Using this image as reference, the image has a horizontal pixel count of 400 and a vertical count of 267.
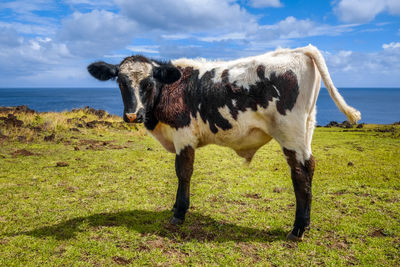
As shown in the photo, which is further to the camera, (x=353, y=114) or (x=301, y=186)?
(x=301, y=186)

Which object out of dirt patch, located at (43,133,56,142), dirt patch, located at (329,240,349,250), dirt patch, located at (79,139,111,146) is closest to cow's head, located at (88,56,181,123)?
dirt patch, located at (329,240,349,250)

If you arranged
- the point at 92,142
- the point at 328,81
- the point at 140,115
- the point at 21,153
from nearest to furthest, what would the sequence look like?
the point at 328,81 < the point at 140,115 < the point at 21,153 < the point at 92,142

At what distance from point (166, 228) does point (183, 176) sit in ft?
3.51

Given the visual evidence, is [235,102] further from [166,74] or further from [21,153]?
[21,153]

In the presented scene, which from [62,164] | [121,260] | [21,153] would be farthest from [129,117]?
[21,153]

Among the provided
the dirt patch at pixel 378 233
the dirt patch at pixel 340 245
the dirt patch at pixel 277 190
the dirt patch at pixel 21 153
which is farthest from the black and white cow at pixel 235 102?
the dirt patch at pixel 21 153

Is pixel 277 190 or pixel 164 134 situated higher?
pixel 164 134

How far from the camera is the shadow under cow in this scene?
5379 mm

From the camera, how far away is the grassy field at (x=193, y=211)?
15.7 feet

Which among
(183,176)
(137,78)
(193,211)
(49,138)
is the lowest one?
(193,211)

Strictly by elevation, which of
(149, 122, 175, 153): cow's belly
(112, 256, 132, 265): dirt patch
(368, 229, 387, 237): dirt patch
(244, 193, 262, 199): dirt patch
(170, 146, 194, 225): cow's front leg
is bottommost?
(112, 256, 132, 265): dirt patch

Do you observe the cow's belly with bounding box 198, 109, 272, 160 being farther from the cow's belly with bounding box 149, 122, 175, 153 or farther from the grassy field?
the grassy field

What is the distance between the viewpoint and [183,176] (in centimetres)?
591

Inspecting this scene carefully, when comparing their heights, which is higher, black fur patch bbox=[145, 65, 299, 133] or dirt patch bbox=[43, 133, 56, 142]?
black fur patch bbox=[145, 65, 299, 133]
